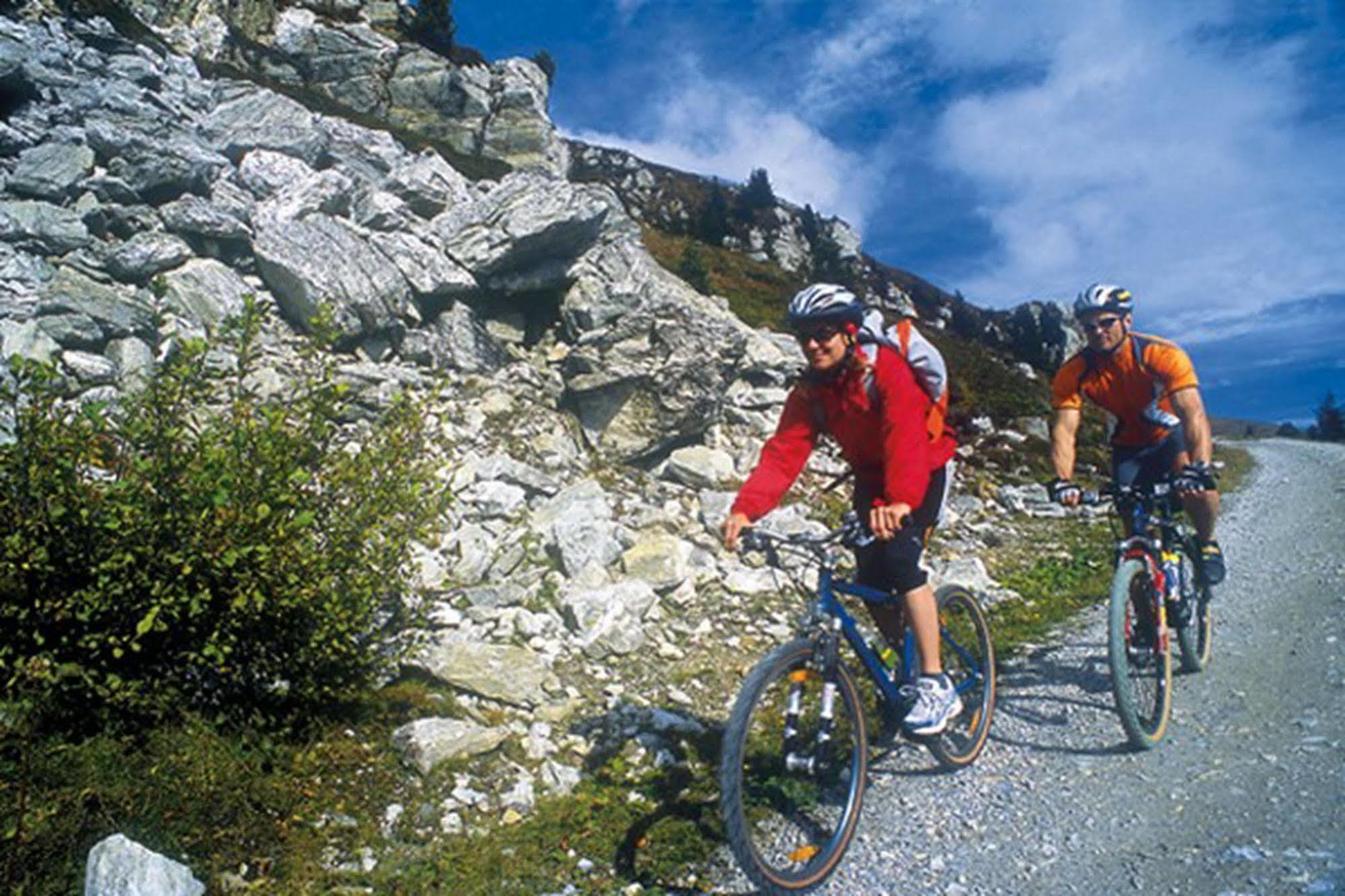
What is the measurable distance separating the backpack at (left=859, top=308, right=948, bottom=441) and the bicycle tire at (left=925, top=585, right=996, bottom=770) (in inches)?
55.0

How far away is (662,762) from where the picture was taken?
502 centimetres

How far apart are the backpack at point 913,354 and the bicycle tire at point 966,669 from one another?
4.59 ft

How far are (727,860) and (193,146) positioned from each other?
15.8m

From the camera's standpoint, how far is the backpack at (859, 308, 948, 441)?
4.03 meters

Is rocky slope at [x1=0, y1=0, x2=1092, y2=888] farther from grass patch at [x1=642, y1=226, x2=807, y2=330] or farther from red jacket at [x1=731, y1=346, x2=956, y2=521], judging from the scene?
grass patch at [x1=642, y1=226, x2=807, y2=330]

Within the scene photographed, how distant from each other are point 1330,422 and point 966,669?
202ft

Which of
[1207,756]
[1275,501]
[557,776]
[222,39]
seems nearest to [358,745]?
[557,776]

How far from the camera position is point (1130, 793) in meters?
4.15

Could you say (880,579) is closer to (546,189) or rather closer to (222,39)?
(546,189)

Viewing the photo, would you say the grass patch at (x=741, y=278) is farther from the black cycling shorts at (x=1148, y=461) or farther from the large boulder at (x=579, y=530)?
the black cycling shorts at (x=1148, y=461)

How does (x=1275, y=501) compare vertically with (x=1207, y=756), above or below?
above

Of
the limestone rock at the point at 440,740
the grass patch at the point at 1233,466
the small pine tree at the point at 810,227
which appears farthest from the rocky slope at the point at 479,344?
the small pine tree at the point at 810,227

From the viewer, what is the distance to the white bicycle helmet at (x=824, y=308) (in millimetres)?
3873

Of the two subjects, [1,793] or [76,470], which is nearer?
[1,793]
